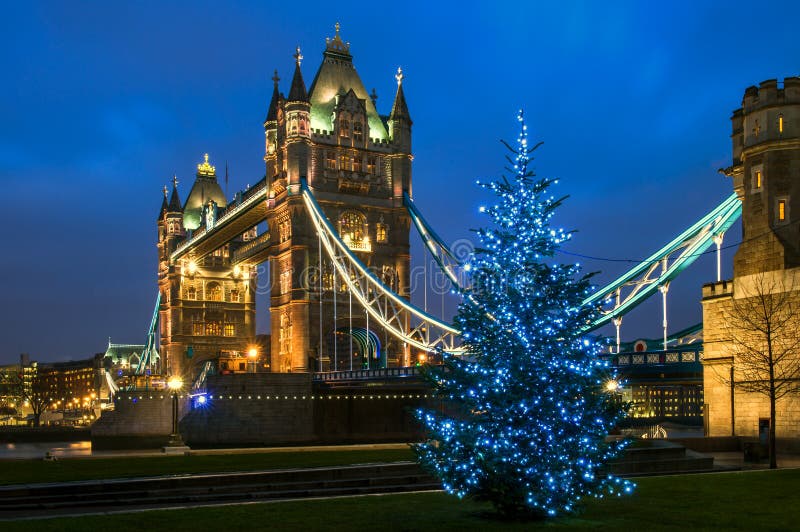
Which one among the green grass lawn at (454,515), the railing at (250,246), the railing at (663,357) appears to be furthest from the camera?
the railing at (250,246)

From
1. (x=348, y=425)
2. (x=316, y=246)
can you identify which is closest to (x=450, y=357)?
(x=348, y=425)

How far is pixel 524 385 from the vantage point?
599 inches

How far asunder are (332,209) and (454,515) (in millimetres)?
55875

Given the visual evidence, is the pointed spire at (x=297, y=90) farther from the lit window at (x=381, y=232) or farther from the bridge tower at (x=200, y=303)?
the bridge tower at (x=200, y=303)

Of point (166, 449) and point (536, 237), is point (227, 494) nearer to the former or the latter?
point (536, 237)

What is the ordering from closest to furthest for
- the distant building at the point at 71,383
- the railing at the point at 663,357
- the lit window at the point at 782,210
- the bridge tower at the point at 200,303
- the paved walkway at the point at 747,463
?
the paved walkway at the point at 747,463 → the lit window at the point at 782,210 → the railing at the point at 663,357 → the bridge tower at the point at 200,303 → the distant building at the point at 71,383

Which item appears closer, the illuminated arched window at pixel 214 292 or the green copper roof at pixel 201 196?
the illuminated arched window at pixel 214 292

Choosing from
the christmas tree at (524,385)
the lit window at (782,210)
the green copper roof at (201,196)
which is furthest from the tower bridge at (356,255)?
the christmas tree at (524,385)

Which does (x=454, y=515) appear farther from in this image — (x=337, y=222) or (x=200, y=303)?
(x=200, y=303)

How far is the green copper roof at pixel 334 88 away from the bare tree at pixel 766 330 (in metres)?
44.5

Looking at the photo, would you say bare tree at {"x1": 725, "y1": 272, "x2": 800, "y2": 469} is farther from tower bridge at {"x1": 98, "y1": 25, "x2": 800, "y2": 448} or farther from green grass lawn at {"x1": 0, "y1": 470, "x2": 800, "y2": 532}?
green grass lawn at {"x1": 0, "y1": 470, "x2": 800, "y2": 532}

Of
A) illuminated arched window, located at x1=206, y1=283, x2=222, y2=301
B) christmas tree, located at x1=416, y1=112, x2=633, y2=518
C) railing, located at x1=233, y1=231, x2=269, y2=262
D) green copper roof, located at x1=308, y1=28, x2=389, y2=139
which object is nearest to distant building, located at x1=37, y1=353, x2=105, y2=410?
illuminated arched window, located at x1=206, y1=283, x2=222, y2=301

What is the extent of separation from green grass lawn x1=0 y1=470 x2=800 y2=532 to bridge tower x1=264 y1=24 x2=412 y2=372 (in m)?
49.0

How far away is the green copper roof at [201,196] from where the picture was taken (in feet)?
361
